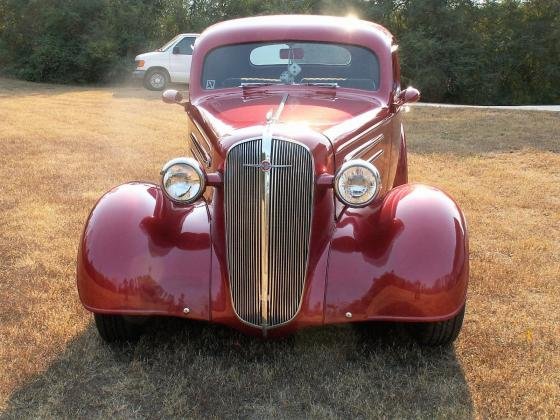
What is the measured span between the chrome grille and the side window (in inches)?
585

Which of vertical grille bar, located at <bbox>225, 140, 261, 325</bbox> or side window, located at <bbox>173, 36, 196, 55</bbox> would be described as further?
side window, located at <bbox>173, 36, 196, 55</bbox>

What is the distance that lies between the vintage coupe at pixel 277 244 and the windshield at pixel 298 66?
2.94 ft

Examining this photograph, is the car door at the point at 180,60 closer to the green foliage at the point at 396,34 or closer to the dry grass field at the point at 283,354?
the green foliage at the point at 396,34

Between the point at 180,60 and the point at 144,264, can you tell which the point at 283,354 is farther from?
the point at 180,60

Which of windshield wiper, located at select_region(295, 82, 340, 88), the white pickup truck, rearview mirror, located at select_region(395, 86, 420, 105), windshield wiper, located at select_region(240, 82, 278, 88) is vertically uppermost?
windshield wiper, located at select_region(295, 82, 340, 88)

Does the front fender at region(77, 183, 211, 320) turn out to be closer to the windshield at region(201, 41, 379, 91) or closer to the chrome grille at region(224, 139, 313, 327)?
the chrome grille at region(224, 139, 313, 327)

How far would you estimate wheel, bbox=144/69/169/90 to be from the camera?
1717cm

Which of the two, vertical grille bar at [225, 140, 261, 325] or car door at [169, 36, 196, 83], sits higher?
vertical grille bar at [225, 140, 261, 325]

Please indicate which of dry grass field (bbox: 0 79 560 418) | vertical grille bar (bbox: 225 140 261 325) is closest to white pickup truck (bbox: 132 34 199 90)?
dry grass field (bbox: 0 79 560 418)

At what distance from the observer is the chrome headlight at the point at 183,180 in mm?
2883

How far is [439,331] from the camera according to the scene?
3.09m

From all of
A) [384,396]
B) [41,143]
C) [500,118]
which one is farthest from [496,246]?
[500,118]

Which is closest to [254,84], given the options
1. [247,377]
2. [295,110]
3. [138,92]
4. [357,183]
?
[295,110]

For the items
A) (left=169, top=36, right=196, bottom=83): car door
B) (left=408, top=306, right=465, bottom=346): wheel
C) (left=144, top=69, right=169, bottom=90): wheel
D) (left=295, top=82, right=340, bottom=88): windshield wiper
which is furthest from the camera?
(left=144, top=69, right=169, bottom=90): wheel
